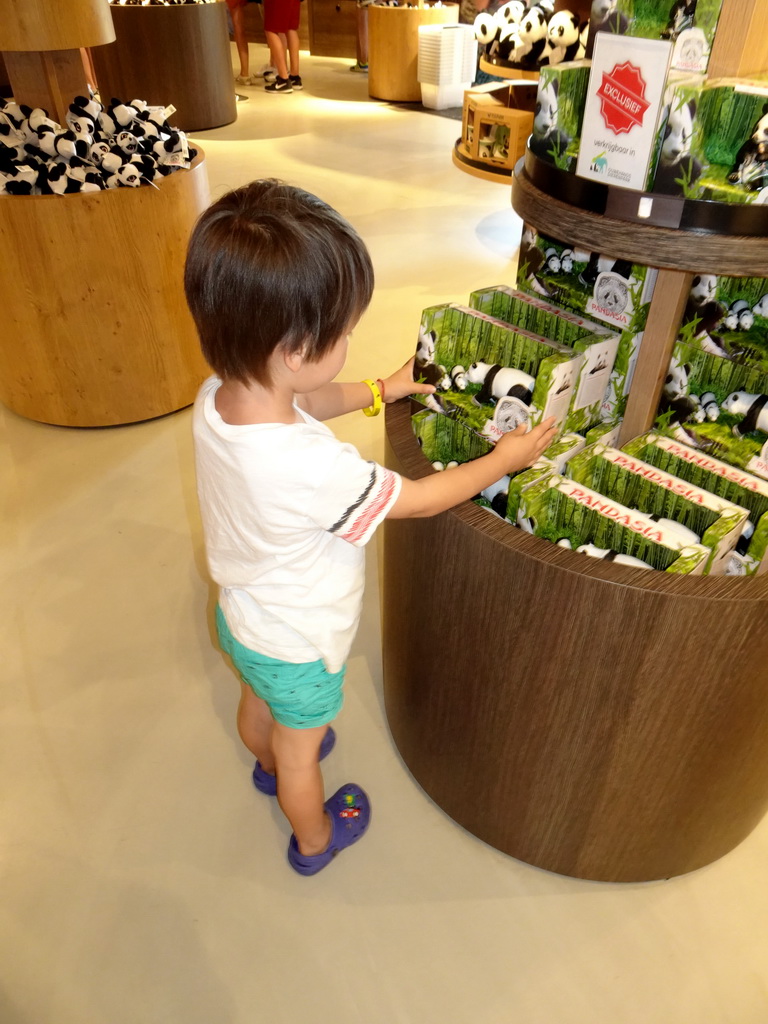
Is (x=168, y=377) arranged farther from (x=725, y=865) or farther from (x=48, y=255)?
(x=725, y=865)

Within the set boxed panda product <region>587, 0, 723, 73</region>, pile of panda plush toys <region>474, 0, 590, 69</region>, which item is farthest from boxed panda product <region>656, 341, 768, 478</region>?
pile of panda plush toys <region>474, 0, 590, 69</region>

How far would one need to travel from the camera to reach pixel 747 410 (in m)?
1.32

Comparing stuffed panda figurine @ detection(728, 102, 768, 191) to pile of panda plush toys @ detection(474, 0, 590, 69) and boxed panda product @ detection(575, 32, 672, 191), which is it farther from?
pile of panda plush toys @ detection(474, 0, 590, 69)

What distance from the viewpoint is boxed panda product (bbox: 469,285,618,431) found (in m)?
1.32

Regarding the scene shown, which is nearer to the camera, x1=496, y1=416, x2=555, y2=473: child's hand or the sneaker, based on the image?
x1=496, y1=416, x2=555, y2=473: child's hand

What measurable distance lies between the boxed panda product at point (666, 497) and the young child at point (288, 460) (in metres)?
0.10

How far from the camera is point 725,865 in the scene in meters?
1.54

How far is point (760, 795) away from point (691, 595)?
0.62m

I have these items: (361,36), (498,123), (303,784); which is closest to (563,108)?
(303,784)

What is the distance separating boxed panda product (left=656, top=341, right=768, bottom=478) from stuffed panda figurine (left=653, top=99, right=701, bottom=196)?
358 mm

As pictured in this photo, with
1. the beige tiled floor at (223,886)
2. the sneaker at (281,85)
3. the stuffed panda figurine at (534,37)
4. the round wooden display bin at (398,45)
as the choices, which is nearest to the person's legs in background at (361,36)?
the sneaker at (281,85)

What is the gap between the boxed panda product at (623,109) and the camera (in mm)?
1028

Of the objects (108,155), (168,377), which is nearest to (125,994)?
(168,377)

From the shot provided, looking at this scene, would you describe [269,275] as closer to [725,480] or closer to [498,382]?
[498,382]
